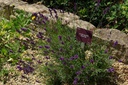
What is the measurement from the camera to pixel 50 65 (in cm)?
338

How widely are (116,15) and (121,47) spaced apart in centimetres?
76

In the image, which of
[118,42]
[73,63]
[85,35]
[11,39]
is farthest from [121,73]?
[11,39]

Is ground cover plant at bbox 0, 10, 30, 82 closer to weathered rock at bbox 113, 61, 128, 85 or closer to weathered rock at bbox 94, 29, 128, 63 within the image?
weathered rock at bbox 94, 29, 128, 63

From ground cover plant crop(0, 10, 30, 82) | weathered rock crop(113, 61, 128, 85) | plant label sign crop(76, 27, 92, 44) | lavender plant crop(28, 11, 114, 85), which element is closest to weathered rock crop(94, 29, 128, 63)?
weathered rock crop(113, 61, 128, 85)

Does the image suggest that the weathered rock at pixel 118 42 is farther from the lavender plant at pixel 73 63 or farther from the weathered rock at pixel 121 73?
the lavender plant at pixel 73 63

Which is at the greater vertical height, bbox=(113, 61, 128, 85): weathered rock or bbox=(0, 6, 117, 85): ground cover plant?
bbox=(0, 6, 117, 85): ground cover plant

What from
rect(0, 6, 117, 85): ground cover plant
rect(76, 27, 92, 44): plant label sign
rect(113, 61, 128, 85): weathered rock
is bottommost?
rect(113, 61, 128, 85): weathered rock

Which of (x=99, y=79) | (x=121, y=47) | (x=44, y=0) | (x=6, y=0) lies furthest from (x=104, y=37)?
(x=6, y=0)

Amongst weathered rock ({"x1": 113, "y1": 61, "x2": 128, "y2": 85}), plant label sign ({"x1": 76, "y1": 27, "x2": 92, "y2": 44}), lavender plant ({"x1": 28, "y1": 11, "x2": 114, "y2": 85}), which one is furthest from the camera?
weathered rock ({"x1": 113, "y1": 61, "x2": 128, "y2": 85})

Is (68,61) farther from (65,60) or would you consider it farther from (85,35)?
(85,35)

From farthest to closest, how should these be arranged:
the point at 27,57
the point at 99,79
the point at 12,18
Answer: the point at 12,18
the point at 27,57
the point at 99,79

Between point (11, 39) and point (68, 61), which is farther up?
point (68, 61)

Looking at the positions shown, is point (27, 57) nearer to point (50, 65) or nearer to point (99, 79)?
point (50, 65)

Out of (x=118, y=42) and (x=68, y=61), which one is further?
(x=118, y=42)
